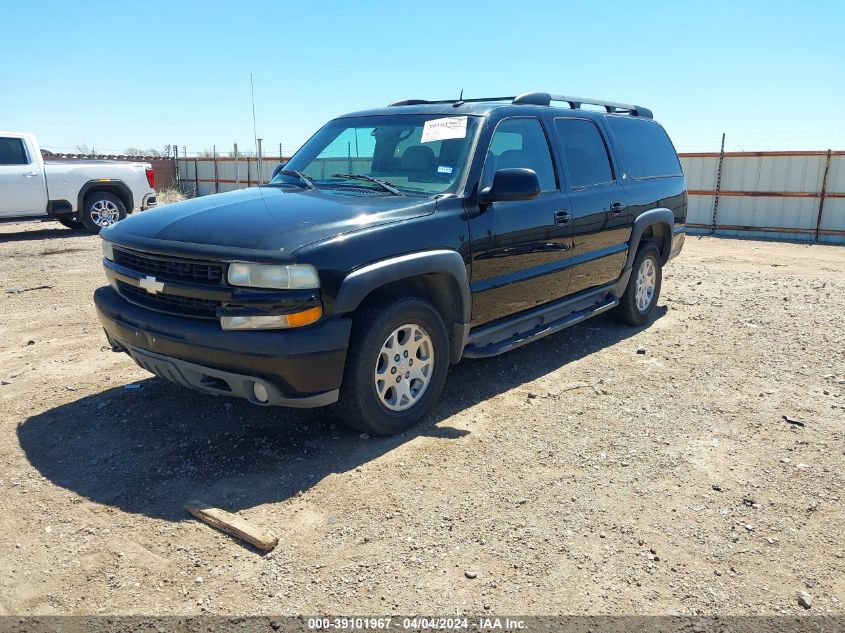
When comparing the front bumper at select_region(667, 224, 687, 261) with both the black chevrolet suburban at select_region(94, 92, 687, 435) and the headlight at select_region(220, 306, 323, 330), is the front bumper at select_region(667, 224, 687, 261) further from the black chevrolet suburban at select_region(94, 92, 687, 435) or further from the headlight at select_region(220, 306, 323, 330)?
the headlight at select_region(220, 306, 323, 330)

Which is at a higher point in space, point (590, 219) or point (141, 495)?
point (590, 219)

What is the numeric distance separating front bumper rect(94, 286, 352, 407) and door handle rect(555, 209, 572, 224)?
2193mm

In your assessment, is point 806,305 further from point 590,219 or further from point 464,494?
point 464,494

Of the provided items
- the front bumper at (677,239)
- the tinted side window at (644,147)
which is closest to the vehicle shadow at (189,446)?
the tinted side window at (644,147)

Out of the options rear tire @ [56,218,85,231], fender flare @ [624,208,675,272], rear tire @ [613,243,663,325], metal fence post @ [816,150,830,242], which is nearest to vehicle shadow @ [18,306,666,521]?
fender flare @ [624,208,675,272]

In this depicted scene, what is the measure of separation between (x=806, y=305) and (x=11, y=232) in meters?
14.3

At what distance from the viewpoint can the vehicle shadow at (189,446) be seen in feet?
11.2

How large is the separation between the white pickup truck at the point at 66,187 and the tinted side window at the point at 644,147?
33.7ft

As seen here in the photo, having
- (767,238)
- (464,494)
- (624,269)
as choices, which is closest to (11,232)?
(624,269)

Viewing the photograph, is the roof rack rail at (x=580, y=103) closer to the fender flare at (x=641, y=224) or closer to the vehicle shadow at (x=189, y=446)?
the fender flare at (x=641, y=224)

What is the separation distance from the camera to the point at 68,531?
3.06m

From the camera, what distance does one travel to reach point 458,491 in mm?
3463

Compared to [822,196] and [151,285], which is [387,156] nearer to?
[151,285]

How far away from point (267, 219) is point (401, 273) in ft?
2.63
